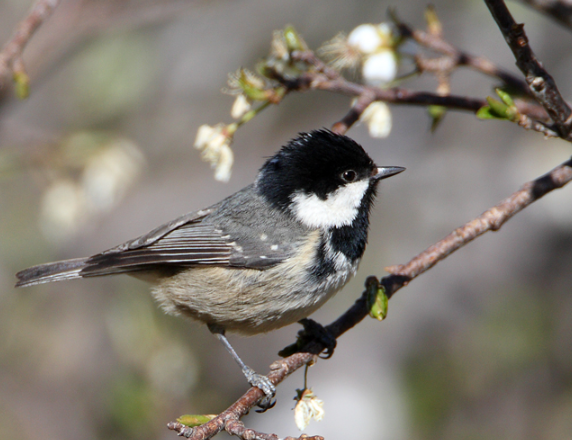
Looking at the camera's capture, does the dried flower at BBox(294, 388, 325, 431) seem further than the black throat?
No

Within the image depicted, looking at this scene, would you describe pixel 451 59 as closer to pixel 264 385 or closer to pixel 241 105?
pixel 241 105

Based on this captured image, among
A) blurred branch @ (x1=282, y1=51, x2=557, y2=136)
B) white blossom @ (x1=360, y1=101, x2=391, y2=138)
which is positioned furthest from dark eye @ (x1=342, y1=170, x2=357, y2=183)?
blurred branch @ (x1=282, y1=51, x2=557, y2=136)

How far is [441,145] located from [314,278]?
10.5 ft

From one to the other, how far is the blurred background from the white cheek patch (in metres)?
1.05

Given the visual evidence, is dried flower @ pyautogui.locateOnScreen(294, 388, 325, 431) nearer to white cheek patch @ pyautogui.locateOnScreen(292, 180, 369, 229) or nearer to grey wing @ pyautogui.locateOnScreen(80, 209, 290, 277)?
grey wing @ pyautogui.locateOnScreen(80, 209, 290, 277)

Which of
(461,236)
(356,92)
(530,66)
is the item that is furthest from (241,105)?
(530,66)

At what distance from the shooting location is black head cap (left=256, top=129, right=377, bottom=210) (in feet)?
8.27

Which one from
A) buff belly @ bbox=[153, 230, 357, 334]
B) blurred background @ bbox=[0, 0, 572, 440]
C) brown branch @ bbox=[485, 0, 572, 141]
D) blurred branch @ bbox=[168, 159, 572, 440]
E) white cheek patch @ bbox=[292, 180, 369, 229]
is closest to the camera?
brown branch @ bbox=[485, 0, 572, 141]

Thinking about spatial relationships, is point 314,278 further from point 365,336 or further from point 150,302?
point 365,336

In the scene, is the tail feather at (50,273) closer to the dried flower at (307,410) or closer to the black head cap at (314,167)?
the black head cap at (314,167)

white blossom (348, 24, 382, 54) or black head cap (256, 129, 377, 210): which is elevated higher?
white blossom (348, 24, 382, 54)

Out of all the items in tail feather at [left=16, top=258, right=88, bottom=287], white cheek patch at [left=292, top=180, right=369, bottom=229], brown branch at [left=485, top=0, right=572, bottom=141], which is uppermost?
tail feather at [left=16, top=258, right=88, bottom=287]

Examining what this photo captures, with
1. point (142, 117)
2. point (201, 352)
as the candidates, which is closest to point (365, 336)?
point (201, 352)

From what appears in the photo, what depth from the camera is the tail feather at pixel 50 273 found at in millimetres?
2680
